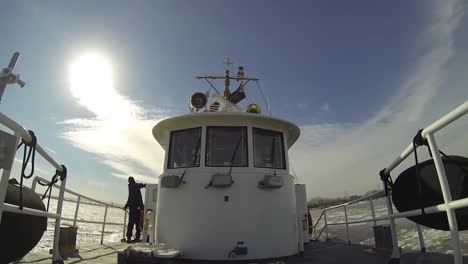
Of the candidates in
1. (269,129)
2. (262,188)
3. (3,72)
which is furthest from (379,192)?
(3,72)

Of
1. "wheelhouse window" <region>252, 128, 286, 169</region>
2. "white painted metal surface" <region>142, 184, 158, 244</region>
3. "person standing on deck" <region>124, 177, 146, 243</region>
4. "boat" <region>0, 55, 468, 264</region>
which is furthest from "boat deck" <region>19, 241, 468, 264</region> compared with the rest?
"person standing on deck" <region>124, 177, 146, 243</region>

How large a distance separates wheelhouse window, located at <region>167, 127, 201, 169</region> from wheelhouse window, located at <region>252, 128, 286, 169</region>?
3.82ft

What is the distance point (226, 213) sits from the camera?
5.71 m

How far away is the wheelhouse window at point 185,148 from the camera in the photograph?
20.4 feet

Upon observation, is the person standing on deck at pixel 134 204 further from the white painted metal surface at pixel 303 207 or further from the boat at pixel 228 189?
the white painted metal surface at pixel 303 207

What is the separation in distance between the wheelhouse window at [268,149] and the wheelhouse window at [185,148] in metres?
1.16

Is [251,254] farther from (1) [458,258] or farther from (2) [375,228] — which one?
(1) [458,258]

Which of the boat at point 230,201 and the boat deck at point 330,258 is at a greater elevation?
the boat at point 230,201

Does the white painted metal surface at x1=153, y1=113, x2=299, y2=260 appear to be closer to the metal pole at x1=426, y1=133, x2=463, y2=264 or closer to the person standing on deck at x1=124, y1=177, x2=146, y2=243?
the person standing on deck at x1=124, y1=177, x2=146, y2=243

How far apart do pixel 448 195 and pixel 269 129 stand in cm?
428

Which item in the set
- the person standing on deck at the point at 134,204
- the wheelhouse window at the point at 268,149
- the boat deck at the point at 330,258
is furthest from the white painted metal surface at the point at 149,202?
the wheelhouse window at the point at 268,149

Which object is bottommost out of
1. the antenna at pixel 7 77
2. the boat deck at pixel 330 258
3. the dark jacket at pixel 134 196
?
the boat deck at pixel 330 258

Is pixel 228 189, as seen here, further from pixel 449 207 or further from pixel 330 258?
pixel 449 207

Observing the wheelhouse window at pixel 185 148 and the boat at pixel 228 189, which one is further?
the wheelhouse window at pixel 185 148
